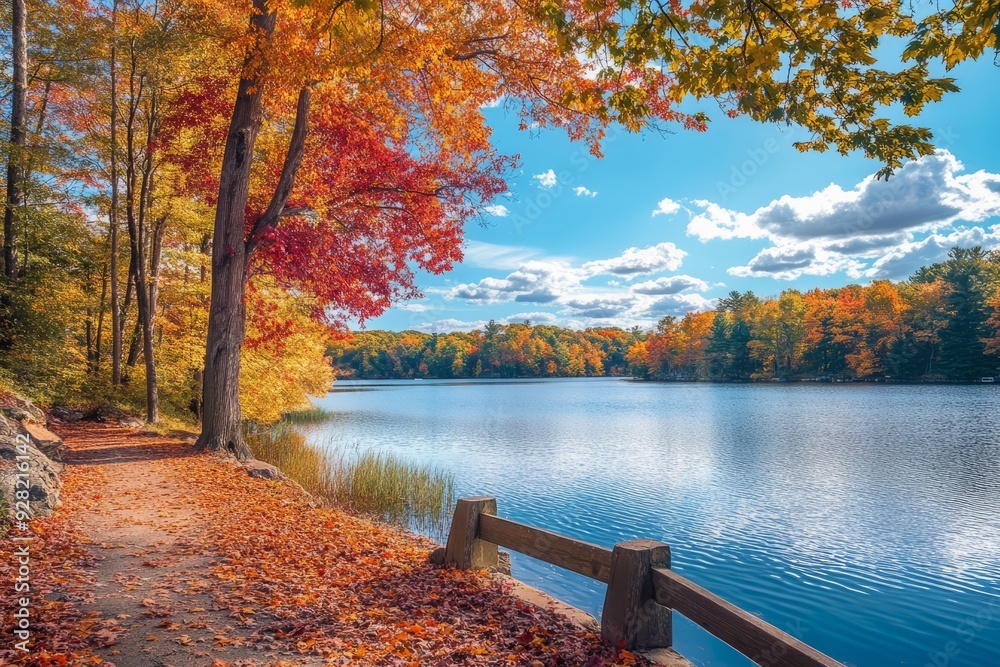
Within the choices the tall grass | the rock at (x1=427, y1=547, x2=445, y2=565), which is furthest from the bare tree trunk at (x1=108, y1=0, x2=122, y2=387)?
the rock at (x1=427, y1=547, x2=445, y2=565)

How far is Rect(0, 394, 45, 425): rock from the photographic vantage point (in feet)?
33.3

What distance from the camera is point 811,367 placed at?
3068 inches

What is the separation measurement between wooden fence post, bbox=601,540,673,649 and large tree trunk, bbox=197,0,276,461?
9.30 m

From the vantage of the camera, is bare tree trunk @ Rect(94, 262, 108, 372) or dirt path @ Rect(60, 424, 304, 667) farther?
bare tree trunk @ Rect(94, 262, 108, 372)

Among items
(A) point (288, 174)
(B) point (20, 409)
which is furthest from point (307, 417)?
(A) point (288, 174)

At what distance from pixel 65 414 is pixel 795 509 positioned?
18398mm

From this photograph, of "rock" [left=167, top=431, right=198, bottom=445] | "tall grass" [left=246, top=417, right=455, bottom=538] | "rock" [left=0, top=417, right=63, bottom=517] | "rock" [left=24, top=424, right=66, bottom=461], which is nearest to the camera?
"rock" [left=0, top=417, right=63, bottom=517]

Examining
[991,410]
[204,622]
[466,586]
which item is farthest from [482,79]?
[991,410]

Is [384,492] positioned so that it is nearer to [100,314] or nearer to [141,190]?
[141,190]

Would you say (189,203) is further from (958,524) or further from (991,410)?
(991,410)

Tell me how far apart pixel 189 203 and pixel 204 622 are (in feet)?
48.7

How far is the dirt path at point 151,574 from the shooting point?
12.6ft

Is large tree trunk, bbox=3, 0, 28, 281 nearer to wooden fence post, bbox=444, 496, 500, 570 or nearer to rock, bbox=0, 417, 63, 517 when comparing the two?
rock, bbox=0, 417, 63, 517

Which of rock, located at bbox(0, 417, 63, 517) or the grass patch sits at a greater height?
rock, located at bbox(0, 417, 63, 517)
